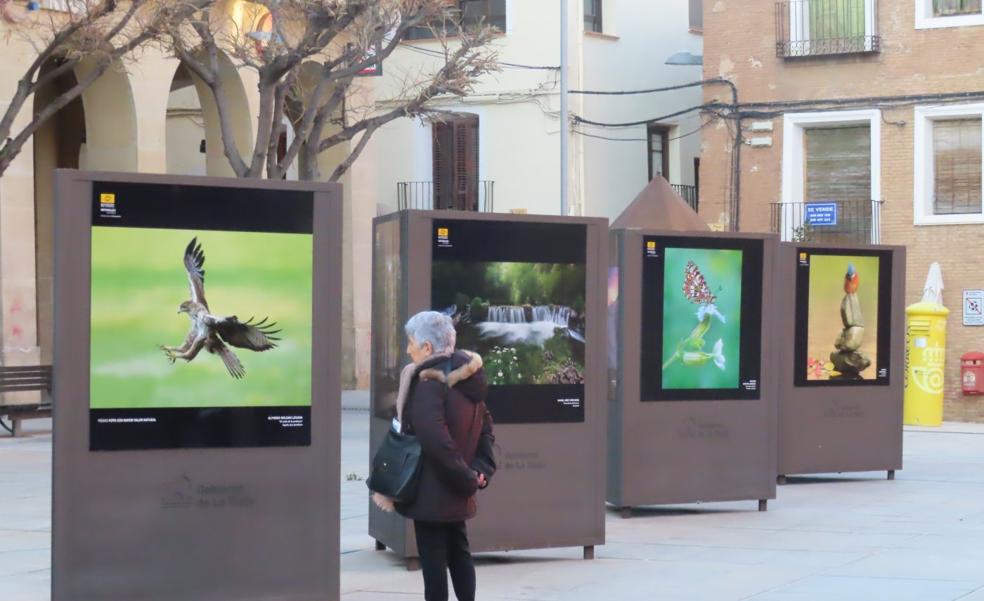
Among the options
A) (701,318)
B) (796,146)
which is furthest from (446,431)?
(796,146)

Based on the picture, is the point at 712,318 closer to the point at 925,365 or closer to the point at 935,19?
the point at 925,365

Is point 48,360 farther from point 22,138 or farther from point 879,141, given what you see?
point 879,141

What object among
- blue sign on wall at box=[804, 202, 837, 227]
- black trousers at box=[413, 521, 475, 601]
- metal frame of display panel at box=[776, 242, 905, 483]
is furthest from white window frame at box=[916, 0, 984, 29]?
black trousers at box=[413, 521, 475, 601]

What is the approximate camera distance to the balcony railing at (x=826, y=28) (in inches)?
1109

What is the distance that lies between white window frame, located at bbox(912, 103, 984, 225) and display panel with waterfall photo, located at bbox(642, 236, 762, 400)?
50.6ft

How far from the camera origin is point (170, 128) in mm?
32625

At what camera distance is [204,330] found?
8.17m

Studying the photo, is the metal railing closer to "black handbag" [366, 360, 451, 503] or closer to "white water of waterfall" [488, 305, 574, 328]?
"white water of waterfall" [488, 305, 574, 328]

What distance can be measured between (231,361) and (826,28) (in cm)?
2255

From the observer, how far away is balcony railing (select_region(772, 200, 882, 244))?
92.4 feet

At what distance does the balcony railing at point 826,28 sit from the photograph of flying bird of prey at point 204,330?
21816 millimetres

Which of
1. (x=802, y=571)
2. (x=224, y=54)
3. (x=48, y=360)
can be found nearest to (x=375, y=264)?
(x=802, y=571)

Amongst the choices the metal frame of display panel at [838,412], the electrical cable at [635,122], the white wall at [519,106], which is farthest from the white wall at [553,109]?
the metal frame of display panel at [838,412]

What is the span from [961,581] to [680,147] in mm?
25737
